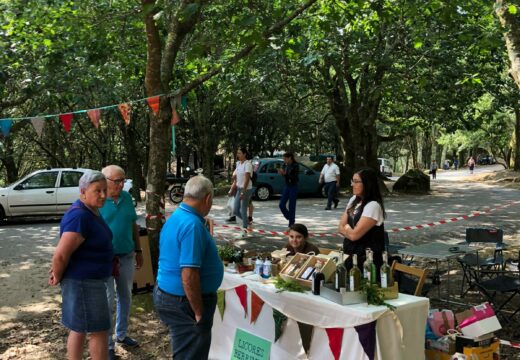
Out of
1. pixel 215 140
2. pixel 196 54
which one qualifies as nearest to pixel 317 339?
pixel 196 54

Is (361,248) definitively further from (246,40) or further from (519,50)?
(519,50)

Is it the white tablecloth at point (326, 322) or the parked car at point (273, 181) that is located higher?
the parked car at point (273, 181)

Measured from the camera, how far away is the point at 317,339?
405cm

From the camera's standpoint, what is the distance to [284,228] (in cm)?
1223

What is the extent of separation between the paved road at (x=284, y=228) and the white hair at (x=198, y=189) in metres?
4.43

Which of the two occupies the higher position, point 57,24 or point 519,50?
point 57,24

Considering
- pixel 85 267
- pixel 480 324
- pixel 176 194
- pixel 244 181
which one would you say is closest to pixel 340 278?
pixel 480 324

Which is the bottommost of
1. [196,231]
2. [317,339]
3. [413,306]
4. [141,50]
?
[317,339]

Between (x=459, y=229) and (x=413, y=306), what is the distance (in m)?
9.00

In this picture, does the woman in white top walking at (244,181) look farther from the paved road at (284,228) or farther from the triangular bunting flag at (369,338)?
the triangular bunting flag at (369,338)

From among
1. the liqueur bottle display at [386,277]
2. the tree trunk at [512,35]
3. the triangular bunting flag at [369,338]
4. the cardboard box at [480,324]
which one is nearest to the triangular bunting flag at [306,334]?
the triangular bunting flag at [369,338]

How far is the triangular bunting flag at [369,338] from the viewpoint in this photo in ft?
11.8

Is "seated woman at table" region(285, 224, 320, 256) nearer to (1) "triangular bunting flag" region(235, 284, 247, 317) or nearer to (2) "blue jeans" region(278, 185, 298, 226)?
(1) "triangular bunting flag" region(235, 284, 247, 317)

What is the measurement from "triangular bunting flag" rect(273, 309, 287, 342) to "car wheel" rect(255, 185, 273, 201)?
15.0m
